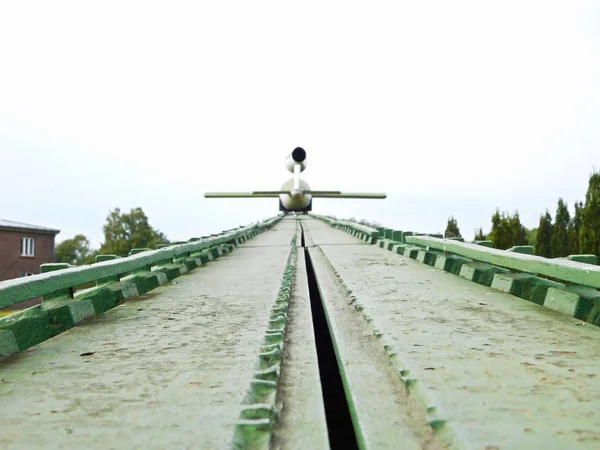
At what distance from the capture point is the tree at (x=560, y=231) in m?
38.1

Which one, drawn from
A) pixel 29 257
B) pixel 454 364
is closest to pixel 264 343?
pixel 454 364

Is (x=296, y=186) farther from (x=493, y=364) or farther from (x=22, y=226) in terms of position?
(x=493, y=364)

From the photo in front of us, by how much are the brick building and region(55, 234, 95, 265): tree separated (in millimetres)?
29835

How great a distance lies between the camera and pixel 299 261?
7.43m

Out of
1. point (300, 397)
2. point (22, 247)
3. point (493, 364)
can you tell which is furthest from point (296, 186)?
point (300, 397)

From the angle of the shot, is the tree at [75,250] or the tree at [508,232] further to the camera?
the tree at [75,250]

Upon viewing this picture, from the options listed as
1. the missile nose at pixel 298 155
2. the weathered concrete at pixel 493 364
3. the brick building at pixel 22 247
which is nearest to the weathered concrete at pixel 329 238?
the weathered concrete at pixel 493 364

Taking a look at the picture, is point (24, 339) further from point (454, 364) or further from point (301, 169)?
point (301, 169)

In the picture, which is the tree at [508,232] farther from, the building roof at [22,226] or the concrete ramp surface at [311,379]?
the concrete ramp surface at [311,379]

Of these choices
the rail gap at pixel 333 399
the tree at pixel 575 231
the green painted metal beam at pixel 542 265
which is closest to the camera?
the rail gap at pixel 333 399

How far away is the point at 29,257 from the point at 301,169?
845 inches

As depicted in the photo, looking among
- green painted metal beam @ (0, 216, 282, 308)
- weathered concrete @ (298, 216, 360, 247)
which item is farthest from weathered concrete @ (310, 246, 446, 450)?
weathered concrete @ (298, 216, 360, 247)

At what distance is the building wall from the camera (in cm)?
4072

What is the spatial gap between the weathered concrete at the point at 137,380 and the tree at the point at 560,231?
38276 millimetres
